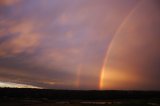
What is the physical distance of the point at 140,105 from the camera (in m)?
51.8

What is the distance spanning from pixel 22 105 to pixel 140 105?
24.6 metres

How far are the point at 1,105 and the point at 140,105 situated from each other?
2866 centimetres

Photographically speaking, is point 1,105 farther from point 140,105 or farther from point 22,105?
point 140,105

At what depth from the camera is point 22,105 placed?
166 feet

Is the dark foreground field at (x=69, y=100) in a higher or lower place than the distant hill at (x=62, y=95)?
lower

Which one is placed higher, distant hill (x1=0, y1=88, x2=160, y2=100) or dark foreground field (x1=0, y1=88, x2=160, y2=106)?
distant hill (x1=0, y1=88, x2=160, y2=100)

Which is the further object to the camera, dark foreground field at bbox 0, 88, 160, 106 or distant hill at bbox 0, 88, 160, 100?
distant hill at bbox 0, 88, 160, 100

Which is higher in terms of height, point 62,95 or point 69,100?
point 62,95

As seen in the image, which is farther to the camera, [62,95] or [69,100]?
[62,95]

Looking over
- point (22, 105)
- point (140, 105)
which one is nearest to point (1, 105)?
point (22, 105)

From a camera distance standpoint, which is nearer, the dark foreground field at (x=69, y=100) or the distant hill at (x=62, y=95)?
the dark foreground field at (x=69, y=100)

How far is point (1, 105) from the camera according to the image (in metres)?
49.6

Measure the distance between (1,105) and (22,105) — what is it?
4.13 m
